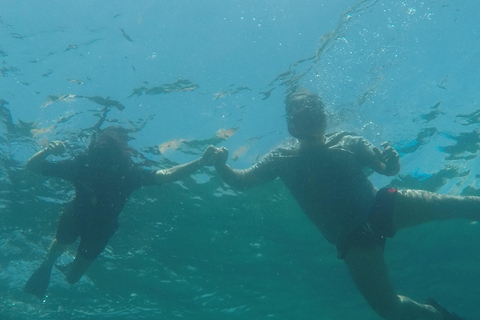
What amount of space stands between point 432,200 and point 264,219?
8906 mm

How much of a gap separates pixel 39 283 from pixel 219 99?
6.05m

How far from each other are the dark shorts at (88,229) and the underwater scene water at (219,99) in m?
3.21

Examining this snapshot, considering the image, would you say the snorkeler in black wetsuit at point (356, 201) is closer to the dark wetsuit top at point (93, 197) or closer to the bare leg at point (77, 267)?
the dark wetsuit top at point (93, 197)

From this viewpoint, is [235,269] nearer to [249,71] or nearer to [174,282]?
[174,282]

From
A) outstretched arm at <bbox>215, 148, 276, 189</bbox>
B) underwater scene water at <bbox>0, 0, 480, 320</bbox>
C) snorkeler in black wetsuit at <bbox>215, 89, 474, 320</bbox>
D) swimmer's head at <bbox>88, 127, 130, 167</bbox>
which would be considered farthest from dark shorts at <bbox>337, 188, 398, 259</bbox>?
swimmer's head at <bbox>88, 127, 130, 167</bbox>

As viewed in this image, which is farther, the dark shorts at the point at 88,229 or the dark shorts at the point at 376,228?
the dark shorts at the point at 88,229

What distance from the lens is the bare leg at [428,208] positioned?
4691 millimetres

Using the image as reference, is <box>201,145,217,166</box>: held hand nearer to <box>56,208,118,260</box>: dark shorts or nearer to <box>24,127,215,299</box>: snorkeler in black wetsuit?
<box>24,127,215,299</box>: snorkeler in black wetsuit

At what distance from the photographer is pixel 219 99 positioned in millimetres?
8586

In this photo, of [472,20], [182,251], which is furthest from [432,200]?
[182,251]

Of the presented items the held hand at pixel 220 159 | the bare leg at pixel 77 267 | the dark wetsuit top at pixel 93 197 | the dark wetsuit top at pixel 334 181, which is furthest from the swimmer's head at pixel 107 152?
the dark wetsuit top at pixel 334 181

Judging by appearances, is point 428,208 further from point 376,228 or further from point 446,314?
point 446,314

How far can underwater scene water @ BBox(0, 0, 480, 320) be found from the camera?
7.08 metres

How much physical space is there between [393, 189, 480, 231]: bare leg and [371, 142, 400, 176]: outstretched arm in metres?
0.44
